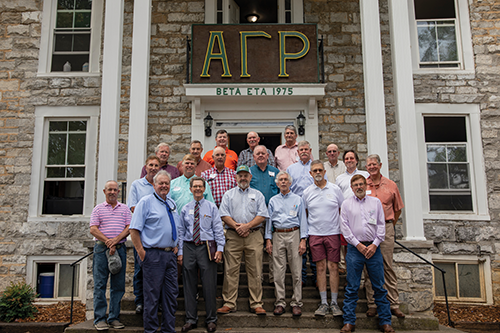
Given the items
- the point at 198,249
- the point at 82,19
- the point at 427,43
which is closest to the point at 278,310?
the point at 198,249

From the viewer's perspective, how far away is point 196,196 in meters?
4.49

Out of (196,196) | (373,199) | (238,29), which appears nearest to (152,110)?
(238,29)

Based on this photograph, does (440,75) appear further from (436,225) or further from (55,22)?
(55,22)

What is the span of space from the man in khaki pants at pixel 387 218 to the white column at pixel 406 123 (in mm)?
1248

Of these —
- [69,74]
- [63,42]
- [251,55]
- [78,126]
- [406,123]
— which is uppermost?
[63,42]

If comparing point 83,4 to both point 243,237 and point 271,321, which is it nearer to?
point 243,237

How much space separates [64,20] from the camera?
7883 millimetres

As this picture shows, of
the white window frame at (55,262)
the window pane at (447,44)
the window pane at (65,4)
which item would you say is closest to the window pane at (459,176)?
the window pane at (447,44)

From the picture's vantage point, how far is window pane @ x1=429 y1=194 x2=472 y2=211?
23.9 ft

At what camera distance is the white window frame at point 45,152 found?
7301 mm

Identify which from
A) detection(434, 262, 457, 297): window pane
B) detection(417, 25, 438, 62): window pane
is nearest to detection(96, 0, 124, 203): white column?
detection(417, 25, 438, 62): window pane

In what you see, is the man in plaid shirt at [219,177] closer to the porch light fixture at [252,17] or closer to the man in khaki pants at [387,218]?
the man in khaki pants at [387,218]

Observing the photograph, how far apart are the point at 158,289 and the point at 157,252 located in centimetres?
38

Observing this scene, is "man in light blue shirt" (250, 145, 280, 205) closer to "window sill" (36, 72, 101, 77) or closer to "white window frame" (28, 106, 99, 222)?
"white window frame" (28, 106, 99, 222)
